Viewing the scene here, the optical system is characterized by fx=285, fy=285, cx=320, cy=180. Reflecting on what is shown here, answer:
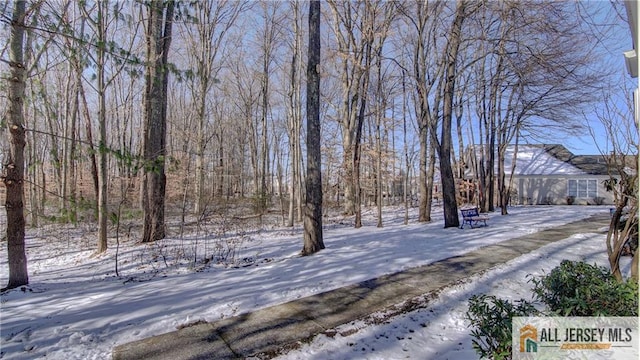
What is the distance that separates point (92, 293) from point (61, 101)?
1701 centimetres

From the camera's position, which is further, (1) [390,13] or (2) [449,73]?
(1) [390,13]

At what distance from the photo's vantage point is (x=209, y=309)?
351cm

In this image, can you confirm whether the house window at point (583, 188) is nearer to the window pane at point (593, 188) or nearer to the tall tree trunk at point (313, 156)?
the window pane at point (593, 188)

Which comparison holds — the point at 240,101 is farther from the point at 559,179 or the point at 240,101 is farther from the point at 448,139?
the point at 559,179

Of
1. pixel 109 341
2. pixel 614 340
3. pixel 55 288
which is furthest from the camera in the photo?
pixel 55 288

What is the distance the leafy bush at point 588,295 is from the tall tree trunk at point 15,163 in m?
6.70

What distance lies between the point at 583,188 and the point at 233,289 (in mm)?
27822

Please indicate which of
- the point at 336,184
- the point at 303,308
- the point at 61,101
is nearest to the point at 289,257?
the point at 303,308

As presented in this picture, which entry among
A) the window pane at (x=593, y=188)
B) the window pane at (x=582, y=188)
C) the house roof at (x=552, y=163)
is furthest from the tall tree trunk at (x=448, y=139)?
the window pane at (x=593, y=188)

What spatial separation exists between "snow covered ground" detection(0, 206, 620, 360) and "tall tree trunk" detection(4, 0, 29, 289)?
63 cm

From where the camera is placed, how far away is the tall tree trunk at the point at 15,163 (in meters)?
4.09

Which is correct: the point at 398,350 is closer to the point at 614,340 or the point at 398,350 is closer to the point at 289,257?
the point at 614,340

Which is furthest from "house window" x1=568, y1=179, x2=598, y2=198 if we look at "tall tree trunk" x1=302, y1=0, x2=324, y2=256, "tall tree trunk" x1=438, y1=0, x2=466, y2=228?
"tall tree trunk" x1=302, y1=0, x2=324, y2=256

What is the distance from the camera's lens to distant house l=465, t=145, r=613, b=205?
2158 cm
